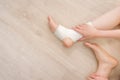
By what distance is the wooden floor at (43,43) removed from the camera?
1076 millimetres

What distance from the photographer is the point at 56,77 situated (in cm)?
108

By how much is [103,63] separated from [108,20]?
0.74 ft

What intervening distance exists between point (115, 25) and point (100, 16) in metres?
0.09

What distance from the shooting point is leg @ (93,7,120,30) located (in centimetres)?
105

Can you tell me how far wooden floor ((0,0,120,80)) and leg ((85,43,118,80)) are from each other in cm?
3

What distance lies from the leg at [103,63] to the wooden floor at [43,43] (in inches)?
1.3

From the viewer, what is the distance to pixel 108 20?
3.46 feet

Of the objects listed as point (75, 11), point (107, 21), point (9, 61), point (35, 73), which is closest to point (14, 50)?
point (9, 61)

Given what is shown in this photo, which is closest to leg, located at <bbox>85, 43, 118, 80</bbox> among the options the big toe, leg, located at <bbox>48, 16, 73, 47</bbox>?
the big toe

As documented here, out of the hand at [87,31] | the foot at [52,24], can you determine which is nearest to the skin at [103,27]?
the hand at [87,31]

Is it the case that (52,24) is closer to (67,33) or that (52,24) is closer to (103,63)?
(67,33)

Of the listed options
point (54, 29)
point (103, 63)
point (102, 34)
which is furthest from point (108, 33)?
point (54, 29)

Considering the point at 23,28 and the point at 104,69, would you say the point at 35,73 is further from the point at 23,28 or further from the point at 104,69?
the point at 104,69

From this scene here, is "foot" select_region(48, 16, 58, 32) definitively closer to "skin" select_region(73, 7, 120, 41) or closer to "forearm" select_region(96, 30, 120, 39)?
"skin" select_region(73, 7, 120, 41)
